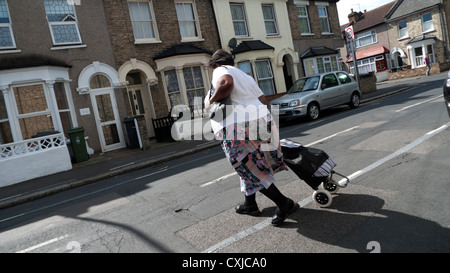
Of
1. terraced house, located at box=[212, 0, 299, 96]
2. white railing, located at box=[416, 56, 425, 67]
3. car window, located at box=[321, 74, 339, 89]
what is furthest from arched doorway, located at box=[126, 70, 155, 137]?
white railing, located at box=[416, 56, 425, 67]

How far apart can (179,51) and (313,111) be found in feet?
20.5

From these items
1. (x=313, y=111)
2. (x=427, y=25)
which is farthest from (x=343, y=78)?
(x=427, y=25)

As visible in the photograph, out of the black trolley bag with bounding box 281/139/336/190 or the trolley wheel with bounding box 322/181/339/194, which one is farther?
the trolley wheel with bounding box 322/181/339/194

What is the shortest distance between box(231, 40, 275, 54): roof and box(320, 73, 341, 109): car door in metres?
4.63

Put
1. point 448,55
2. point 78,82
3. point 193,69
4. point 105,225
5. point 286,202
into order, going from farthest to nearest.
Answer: point 448,55 → point 193,69 → point 78,82 → point 105,225 → point 286,202

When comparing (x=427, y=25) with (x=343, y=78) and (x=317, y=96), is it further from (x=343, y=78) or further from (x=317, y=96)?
(x=317, y=96)

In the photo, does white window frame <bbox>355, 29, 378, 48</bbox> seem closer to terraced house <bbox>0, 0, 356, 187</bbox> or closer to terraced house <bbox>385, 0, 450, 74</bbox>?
terraced house <bbox>385, 0, 450, 74</bbox>

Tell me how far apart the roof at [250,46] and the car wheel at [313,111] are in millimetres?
5442

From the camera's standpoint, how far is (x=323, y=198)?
364 centimetres

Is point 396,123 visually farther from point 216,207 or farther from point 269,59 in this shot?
point 269,59

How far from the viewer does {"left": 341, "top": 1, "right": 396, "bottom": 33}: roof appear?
1471 inches

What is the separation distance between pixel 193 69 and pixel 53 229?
35.3 feet
